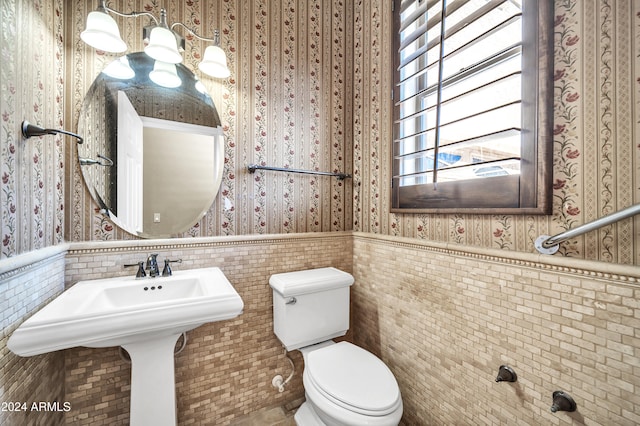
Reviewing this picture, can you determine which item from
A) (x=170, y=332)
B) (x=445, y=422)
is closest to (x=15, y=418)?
(x=170, y=332)

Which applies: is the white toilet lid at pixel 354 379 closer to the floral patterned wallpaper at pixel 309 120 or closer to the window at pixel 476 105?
the floral patterned wallpaper at pixel 309 120

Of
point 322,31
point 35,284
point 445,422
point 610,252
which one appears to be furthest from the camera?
point 322,31

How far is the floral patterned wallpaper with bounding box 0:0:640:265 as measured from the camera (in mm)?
769

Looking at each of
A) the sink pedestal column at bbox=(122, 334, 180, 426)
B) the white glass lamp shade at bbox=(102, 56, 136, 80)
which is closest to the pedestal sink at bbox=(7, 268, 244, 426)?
the sink pedestal column at bbox=(122, 334, 180, 426)

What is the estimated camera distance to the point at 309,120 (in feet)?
5.49

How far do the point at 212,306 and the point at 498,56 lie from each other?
1414 mm

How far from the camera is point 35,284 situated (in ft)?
2.97

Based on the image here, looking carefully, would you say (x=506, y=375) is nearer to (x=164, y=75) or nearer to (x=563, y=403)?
(x=563, y=403)

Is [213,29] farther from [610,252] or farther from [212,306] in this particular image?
[610,252]

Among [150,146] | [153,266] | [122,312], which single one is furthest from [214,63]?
[122,312]

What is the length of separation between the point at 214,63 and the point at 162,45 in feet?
0.75

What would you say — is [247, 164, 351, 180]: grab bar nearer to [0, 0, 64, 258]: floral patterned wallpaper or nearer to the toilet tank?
the toilet tank

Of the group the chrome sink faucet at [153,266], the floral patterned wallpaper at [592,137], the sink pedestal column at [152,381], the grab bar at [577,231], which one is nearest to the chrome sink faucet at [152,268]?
the chrome sink faucet at [153,266]

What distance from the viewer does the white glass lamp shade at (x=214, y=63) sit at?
1288 millimetres
